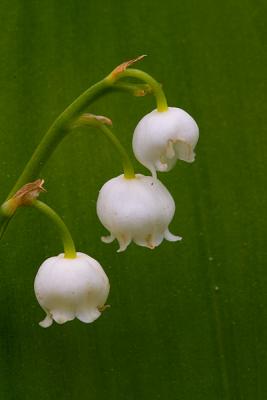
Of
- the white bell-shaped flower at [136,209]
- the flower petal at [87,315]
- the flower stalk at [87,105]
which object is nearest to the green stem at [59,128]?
the flower stalk at [87,105]

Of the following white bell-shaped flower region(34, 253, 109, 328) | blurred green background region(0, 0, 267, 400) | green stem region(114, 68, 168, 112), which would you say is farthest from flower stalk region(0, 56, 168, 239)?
blurred green background region(0, 0, 267, 400)

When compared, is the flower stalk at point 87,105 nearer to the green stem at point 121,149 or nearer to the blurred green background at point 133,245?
the green stem at point 121,149

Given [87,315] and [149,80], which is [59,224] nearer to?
[87,315]

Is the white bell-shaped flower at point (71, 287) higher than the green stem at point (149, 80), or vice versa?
the green stem at point (149, 80)

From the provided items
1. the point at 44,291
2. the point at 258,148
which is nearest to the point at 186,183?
the point at 258,148

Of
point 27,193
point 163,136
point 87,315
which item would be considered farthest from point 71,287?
point 163,136

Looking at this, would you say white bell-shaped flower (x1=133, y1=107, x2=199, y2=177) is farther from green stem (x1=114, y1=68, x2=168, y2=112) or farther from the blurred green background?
the blurred green background
